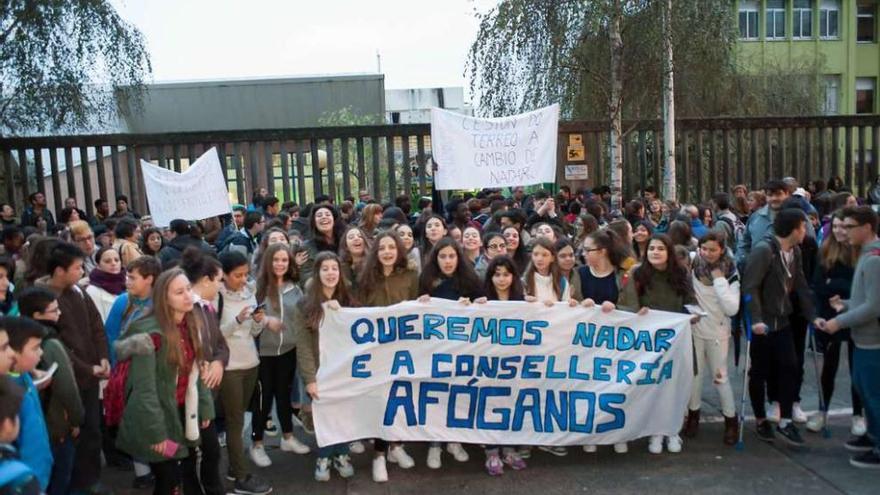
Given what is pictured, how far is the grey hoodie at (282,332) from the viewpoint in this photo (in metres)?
6.10

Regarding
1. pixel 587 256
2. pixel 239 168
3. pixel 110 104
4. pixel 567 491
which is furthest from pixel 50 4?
pixel 567 491

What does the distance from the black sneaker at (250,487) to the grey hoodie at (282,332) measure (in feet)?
3.07

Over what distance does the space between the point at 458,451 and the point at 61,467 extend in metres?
2.74

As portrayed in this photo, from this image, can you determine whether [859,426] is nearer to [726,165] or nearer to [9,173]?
[726,165]

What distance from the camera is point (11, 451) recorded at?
3.58 meters

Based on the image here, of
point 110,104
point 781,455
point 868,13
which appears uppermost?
point 868,13

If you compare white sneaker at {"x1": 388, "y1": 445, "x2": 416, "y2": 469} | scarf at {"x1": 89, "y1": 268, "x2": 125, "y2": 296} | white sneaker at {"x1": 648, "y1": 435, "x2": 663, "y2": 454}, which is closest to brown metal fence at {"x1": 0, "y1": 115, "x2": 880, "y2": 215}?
scarf at {"x1": 89, "y1": 268, "x2": 125, "y2": 296}

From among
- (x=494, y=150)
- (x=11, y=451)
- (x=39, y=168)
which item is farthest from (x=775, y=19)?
(x=11, y=451)

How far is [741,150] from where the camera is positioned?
663 inches

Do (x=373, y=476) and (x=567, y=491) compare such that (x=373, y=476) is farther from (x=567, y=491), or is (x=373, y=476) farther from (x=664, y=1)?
(x=664, y=1)

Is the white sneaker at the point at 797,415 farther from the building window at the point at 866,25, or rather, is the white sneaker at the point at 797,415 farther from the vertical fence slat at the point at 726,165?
the building window at the point at 866,25

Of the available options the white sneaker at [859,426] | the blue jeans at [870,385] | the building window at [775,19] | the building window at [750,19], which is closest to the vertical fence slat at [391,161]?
the white sneaker at [859,426]

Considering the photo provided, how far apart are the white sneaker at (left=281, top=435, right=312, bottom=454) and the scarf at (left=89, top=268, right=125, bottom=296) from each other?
5.62 feet

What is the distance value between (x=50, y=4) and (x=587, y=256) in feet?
36.3
